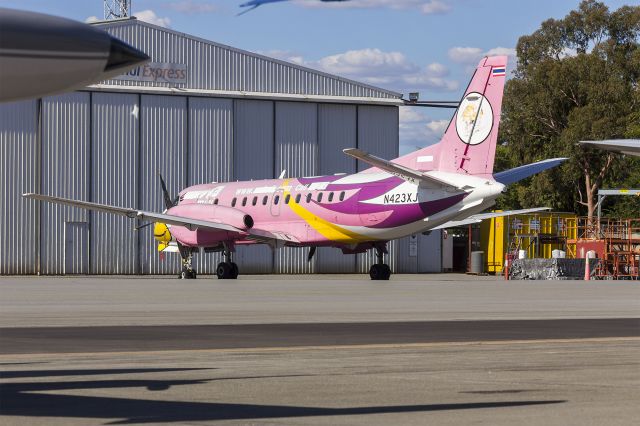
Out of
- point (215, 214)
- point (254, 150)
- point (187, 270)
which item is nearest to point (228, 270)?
point (215, 214)

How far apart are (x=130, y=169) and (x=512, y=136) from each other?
44.4 metres

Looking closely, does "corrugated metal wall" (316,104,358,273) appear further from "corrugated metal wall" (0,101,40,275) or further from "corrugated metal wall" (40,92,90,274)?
"corrugated metal wall" (0,101,40,275)

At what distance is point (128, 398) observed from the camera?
10.1 m

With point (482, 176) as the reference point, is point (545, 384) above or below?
below

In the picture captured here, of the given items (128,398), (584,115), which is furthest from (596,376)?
(584,115)

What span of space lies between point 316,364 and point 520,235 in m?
55.9

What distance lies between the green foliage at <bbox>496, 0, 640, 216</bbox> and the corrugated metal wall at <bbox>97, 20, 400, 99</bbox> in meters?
31.3

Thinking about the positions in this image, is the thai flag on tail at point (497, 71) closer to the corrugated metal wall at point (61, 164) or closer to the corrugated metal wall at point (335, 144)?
the corrugated metal wall at point (335, 144)

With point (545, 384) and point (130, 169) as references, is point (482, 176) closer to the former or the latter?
point (130, 169)

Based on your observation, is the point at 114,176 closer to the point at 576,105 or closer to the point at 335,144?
the point at 335,144

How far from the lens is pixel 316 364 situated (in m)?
12.9

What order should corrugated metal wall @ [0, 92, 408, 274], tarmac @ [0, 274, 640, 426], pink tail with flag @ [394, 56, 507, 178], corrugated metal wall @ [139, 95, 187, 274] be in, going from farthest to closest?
corrugated metal wall @ [139, 95, 187, 274], corrugated metal wall @ [0, 92, 408, 274], pink tail with flag @ [394, 56, 507, 178], tarmac @ [0, 274, 640, 426]

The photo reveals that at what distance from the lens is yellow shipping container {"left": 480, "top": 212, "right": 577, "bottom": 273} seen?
68.1 meters

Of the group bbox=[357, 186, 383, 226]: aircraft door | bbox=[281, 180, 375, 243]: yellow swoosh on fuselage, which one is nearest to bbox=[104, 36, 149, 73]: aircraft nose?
bbox=[357, 186, 383, 226]: aircraft door
